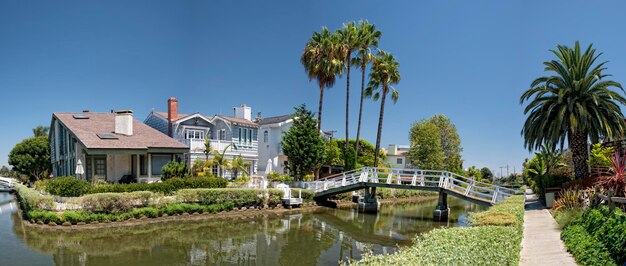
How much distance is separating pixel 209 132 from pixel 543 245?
33.6 m

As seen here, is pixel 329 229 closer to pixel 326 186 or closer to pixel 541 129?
pixel 326 186

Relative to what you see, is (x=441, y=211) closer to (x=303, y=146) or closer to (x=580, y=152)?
(x=580, y=152)

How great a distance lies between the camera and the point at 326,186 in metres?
33.7

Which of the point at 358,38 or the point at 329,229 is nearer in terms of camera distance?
the point at 329,229

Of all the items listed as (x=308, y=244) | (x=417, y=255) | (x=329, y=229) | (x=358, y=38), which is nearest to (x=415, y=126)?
(x=358, y=38)

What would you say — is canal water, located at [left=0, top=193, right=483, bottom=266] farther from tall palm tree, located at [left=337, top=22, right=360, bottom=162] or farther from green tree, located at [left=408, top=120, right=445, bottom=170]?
green tree, located at [left=408, top=120, right=445, bottom=170]

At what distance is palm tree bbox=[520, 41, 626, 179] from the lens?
883 inches

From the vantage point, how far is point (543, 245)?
11.6 meters

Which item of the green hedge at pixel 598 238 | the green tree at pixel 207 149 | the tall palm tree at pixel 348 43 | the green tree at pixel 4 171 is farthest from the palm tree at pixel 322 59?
the green tree at pixel 4 171

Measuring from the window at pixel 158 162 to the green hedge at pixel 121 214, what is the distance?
25.9 ft

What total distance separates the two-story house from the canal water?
43.8 ft

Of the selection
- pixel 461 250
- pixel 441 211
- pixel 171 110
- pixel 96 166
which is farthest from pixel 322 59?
pixel 461 250

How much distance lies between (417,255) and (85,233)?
18707 mm

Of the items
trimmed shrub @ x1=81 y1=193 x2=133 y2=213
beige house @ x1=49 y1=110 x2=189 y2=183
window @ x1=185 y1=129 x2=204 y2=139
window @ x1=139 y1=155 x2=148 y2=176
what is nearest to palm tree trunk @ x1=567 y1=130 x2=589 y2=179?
trimmed shrub @ x1=81 y1=193 x2=133 y2=213
